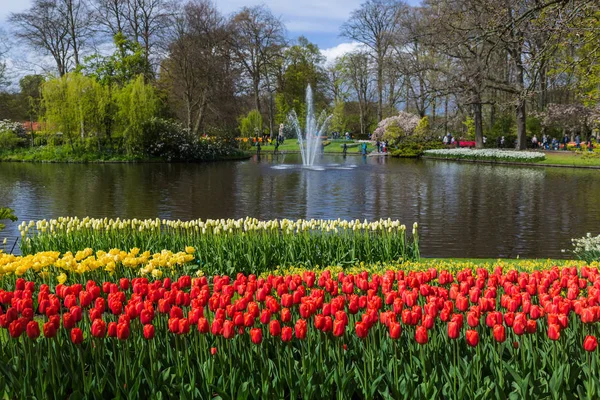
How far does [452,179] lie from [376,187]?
5.10 metres

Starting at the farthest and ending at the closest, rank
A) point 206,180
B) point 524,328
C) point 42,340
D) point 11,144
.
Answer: point 11,144, point 206,180, point 42,340, point 524,328

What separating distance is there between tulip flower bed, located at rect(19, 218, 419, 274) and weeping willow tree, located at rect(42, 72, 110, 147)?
97.1 feet

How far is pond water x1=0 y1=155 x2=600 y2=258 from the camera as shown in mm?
12805

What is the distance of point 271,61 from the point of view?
59.7 metres

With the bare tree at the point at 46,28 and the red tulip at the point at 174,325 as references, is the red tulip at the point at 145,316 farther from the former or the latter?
the bare tree at the point at 46,28

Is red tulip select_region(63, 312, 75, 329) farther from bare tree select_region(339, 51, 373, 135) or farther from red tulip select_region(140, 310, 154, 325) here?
bare tree select_region(339, 51, 373, 135)

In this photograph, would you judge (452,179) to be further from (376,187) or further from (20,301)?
(20,301)

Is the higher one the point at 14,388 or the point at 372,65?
the point at 372,65

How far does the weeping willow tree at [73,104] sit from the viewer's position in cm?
3616

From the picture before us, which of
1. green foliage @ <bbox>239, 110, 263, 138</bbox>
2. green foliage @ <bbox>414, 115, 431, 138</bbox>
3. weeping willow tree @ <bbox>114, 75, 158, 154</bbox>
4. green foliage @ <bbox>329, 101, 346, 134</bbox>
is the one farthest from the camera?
green foliage @ <bbox>329, 101, 346, 134</bbox>

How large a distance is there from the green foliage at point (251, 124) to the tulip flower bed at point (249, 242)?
5188 cm

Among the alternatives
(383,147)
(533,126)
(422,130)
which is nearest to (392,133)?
(383,147)

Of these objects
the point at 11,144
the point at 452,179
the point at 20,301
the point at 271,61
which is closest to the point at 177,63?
the point at 11,144

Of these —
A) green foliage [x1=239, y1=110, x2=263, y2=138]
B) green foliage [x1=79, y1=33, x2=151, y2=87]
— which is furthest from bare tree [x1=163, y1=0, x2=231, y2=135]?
green foliage [x1=239, y1=110, x2=263, y2=138]
